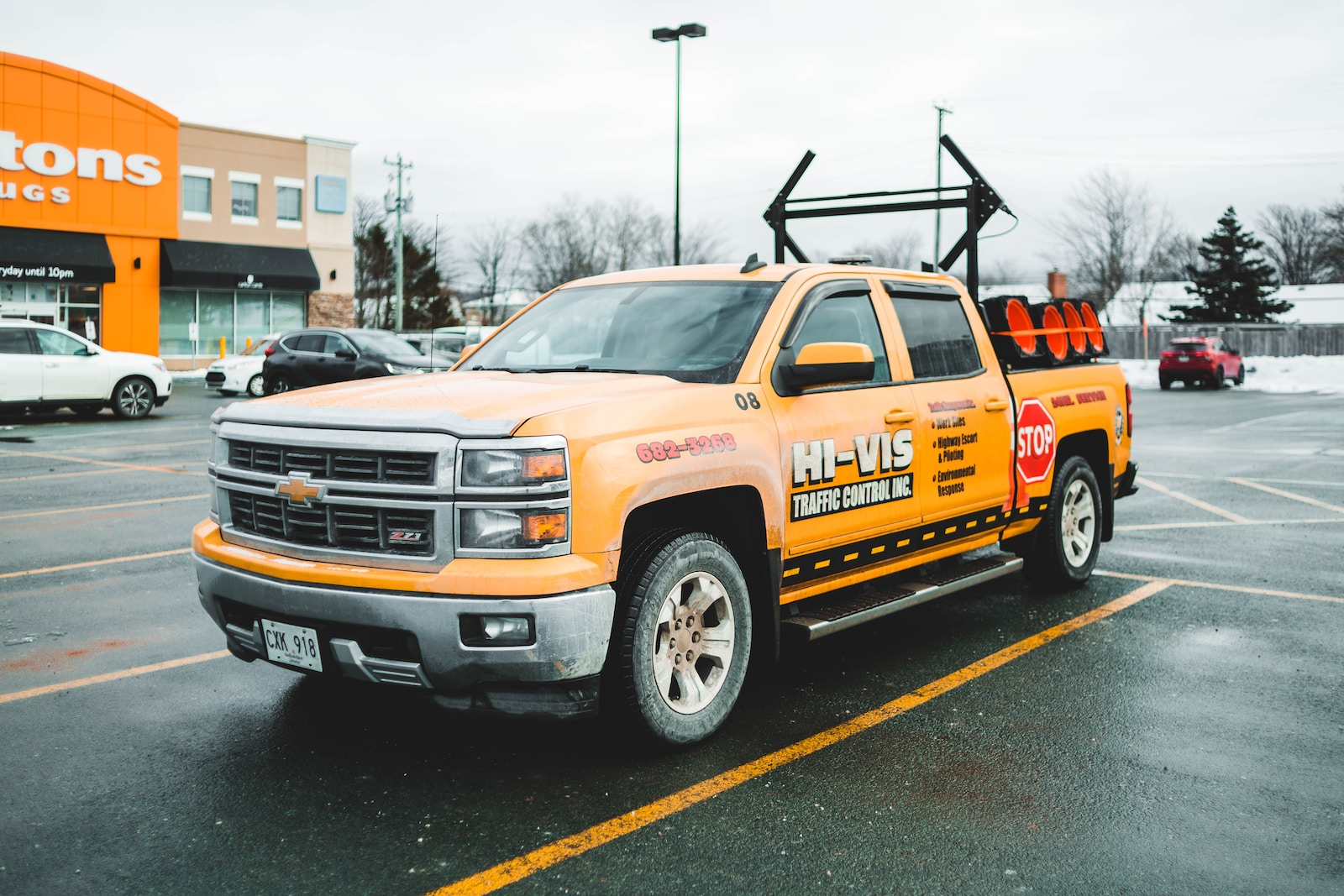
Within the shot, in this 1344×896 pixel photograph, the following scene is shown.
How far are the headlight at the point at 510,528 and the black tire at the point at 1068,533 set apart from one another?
13.4 feet

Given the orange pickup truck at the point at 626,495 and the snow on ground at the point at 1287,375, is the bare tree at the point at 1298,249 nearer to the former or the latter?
the snow on ground at the point at 1287,375

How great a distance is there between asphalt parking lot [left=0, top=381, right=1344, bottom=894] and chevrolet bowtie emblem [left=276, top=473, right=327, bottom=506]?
3.34 ft

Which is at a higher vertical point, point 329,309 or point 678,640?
point 329,309

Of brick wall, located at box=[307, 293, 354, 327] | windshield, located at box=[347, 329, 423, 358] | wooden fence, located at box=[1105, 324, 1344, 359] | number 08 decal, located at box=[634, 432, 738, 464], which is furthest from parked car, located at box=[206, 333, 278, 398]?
wooden fence, located at box=[1105, 324, 1344, 359]

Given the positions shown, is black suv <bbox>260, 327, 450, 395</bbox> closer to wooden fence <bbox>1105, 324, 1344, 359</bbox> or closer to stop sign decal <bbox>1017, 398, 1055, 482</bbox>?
stop sign decal <bbox>1017, 398, 1055, 482</bbox>

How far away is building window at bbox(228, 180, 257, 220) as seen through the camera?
128 feet

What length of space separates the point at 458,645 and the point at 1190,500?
9.74 m

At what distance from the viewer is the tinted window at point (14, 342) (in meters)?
18.6

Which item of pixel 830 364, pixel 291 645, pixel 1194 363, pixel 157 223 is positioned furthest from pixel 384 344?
pixel 1194 363

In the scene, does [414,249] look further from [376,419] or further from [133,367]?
[376,419]

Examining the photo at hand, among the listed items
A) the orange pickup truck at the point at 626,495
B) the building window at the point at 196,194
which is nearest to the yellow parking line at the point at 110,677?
the orange pickup truck at the point at 626,495

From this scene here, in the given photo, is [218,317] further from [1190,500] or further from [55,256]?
[1190,500]

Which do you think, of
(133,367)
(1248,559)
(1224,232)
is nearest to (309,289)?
(133,367)

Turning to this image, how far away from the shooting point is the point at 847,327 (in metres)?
5.48
